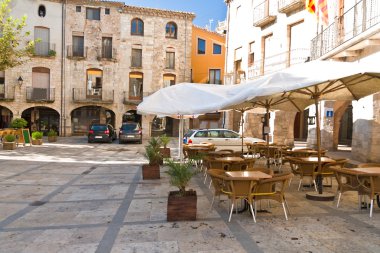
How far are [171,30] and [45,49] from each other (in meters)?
10.7

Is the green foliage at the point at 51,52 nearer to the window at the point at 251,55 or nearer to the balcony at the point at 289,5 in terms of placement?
the window at the point at 251,55

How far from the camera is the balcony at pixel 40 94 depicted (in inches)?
1091

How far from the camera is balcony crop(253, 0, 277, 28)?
784 inches

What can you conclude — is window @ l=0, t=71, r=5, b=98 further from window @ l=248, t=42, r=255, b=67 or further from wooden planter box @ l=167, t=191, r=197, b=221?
wooden planter box @ l=167, t=191, r=197, b=221

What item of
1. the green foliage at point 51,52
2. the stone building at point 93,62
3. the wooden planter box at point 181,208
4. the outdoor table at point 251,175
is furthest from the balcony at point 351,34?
the green foliage at point 51,52

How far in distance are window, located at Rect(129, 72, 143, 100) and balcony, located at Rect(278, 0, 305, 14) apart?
49.0ft

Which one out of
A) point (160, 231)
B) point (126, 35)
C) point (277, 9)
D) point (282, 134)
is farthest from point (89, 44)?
point (160, 231)

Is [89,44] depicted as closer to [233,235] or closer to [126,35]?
[126,35]

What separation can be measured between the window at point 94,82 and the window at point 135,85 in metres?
2.53

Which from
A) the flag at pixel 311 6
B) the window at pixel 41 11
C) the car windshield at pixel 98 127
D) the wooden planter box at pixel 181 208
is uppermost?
the window at pixel 41 11

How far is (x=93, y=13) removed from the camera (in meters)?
29.3

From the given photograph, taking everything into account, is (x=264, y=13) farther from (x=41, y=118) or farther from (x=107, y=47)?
(x=41, y=118)

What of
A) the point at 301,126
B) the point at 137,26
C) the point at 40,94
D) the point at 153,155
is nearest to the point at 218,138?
the point at 153,155

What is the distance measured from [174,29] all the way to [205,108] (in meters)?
25.2
